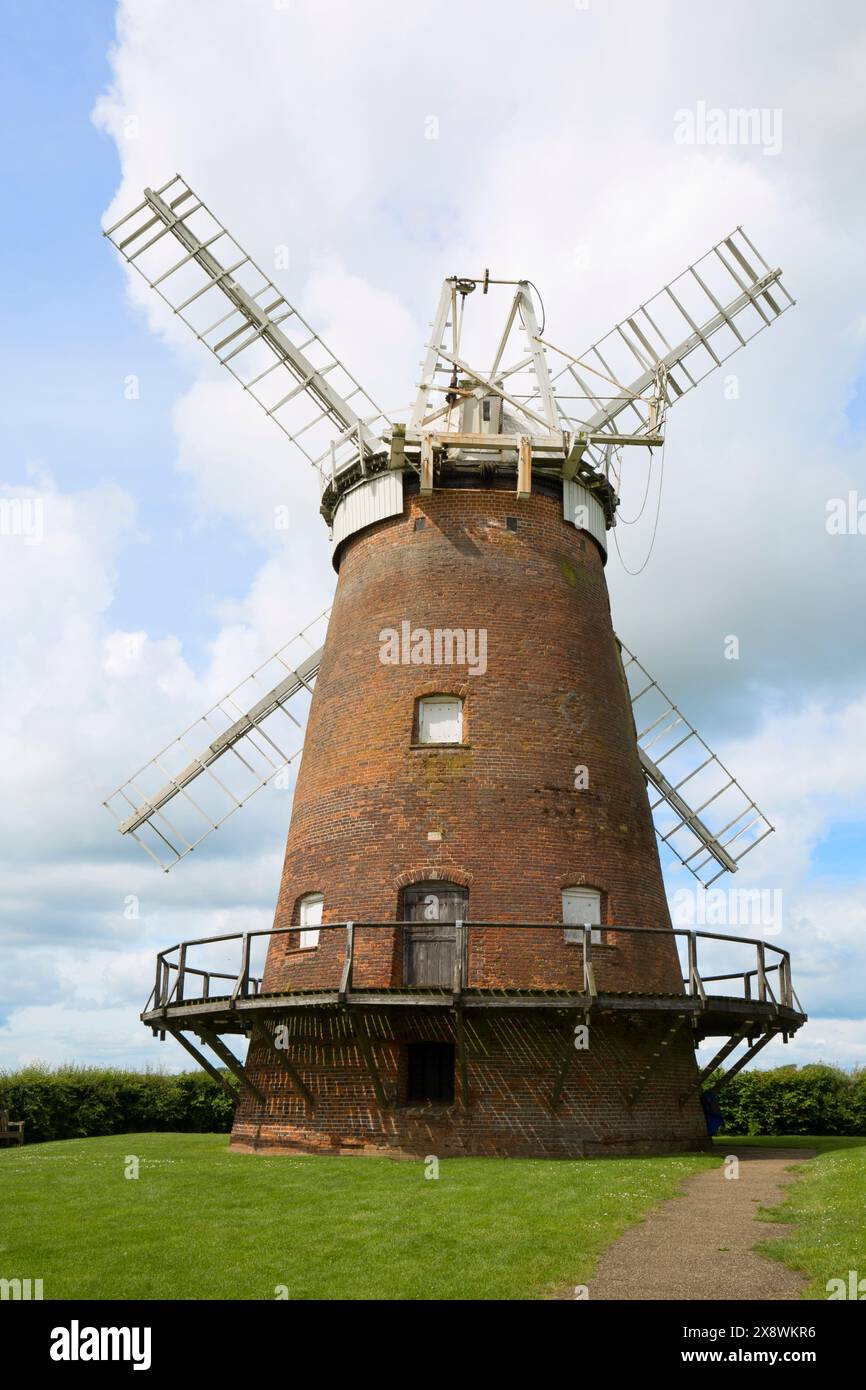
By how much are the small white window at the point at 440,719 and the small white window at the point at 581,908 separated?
9.34 feet

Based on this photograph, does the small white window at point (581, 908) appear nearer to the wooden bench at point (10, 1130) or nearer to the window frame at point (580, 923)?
the window frame at point (580, 923)

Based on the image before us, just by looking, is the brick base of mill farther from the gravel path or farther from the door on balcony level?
the gravel path

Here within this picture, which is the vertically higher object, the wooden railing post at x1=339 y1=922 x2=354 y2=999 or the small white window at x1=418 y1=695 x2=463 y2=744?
the small white window at x1=418 y1=695 x2=463 y2=744

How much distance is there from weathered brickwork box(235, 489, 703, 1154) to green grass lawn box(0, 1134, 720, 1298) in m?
0.92

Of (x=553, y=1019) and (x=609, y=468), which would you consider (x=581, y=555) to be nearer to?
(x=609, y=468)

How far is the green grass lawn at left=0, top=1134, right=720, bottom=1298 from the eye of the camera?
834 centimetres

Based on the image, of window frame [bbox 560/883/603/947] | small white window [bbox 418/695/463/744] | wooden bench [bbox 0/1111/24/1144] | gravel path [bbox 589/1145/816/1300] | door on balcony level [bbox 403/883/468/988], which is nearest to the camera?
gravel path [bbox 589/1145/816/1300]

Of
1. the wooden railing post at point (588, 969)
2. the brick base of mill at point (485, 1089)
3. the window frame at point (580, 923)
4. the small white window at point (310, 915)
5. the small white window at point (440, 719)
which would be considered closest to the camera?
the wooden railing post at point (588, 969)

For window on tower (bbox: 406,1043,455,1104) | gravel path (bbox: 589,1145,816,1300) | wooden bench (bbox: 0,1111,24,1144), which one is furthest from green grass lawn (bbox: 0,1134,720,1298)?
wooden bench (bbox: 0,1111,24,1144)

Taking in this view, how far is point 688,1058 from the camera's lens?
56.9ft

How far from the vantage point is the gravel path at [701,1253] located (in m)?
8.11

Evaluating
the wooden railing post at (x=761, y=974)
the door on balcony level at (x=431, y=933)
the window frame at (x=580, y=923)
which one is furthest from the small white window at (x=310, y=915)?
the wooden railing post at (x=761, y=974)

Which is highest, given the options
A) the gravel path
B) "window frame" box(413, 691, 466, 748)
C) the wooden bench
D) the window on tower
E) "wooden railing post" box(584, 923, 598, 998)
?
"window frame" box(413, 691, 466, 748)
